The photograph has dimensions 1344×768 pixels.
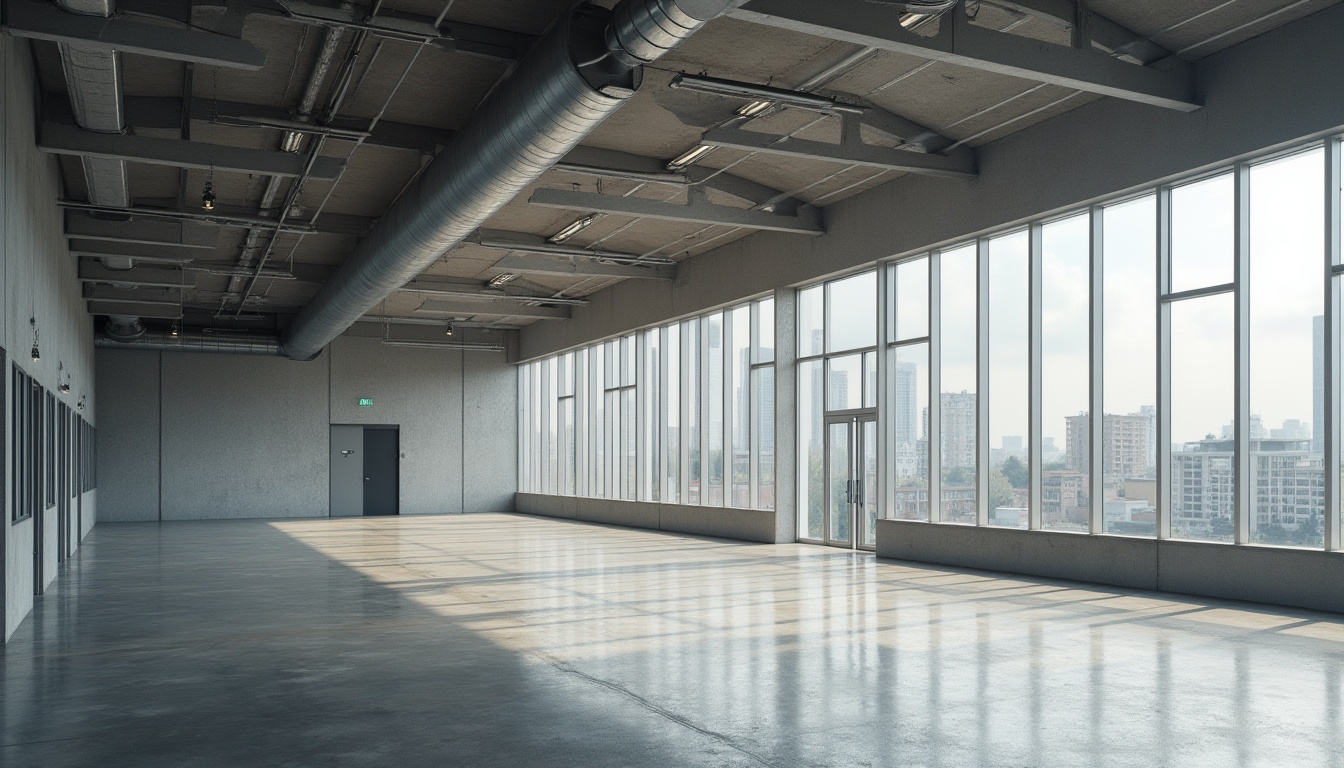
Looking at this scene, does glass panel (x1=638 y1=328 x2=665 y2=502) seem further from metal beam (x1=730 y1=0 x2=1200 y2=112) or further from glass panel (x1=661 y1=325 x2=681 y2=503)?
metal beam (x1=730 y1=0 x2=1200 y2=112)

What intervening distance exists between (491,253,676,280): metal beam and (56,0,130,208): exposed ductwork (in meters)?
8.66

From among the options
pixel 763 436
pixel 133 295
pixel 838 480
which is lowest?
pixel 838 480

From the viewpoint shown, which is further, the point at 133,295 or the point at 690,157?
the point at 133,295

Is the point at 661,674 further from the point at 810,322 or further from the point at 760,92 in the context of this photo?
the point at 810,322

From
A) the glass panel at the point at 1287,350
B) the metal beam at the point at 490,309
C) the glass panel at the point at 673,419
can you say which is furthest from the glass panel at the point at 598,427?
the glass panel at the point at 1287,350

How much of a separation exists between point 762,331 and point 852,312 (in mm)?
2885

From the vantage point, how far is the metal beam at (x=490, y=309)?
93.5ft

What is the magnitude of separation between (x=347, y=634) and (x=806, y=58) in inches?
303

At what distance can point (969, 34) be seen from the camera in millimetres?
10219

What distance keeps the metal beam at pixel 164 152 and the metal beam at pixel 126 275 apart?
6189 mm

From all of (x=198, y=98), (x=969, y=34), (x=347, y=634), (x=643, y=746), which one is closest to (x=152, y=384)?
(x=198, y=98)

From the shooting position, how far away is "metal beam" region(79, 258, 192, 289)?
18.4m

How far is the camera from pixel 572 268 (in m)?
22.1

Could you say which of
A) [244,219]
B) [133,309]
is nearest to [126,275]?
[244,219]
